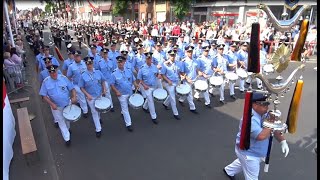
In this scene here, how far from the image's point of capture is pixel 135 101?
22.9ft

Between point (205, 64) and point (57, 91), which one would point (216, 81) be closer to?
point (205, 64)

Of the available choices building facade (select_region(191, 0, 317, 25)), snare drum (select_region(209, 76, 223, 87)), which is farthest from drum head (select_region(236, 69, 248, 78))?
building facade (select_region(191, 0, 317, 25))

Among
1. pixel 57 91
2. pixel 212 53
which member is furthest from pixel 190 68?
pixel 57 91

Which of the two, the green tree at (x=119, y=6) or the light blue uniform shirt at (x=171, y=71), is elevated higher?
the green tree at (x=119, y=6)

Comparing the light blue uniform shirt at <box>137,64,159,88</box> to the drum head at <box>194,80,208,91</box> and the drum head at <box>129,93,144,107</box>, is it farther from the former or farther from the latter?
the drum head at <box>194,80,208,91</box>

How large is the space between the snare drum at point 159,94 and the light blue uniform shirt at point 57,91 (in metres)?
2.22

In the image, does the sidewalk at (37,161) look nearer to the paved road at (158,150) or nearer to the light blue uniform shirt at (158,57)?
the paved road at (158,150)

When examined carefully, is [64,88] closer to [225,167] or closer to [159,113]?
[159,113]

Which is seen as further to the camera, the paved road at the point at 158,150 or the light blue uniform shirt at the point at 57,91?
the light blue uniform shirt at the point at 57,91

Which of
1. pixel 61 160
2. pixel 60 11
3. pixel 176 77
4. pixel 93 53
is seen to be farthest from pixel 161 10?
pixel 60 11

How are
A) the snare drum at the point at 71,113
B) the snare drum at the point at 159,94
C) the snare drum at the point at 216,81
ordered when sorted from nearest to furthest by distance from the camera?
the snare drum at the point at 71,113 < the snare drum at the point at 159,94 < the snare drum at the point at 216,81

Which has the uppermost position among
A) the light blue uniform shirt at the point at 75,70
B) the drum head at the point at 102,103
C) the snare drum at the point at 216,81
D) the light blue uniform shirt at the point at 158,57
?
the light blue uniform shirt at the point at 158,57

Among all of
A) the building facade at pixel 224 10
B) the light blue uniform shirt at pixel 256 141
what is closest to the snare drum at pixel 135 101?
the light blue uniform shirt at pixel 256 141

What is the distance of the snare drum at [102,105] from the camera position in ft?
21.5
